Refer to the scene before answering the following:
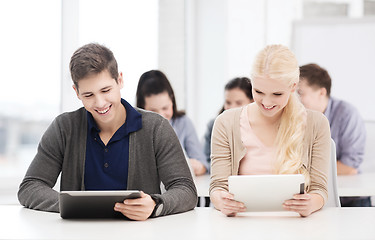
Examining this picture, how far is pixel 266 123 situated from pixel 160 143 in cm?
44

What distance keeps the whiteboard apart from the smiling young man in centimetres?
301

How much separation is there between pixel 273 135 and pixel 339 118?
59.7 inches

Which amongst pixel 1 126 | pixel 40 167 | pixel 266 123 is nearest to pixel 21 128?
pixel 1 126

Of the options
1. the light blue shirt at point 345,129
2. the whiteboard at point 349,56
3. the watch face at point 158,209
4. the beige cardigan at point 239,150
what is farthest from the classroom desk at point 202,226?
the whiteboard at point 349,56

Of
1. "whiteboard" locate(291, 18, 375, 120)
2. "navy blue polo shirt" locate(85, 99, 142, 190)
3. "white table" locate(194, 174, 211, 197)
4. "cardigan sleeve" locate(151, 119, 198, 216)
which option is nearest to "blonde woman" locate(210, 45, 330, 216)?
"cardigan sleeve" locate(151, 119, 198, 216)

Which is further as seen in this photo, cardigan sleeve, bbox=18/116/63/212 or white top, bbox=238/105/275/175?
white top, bbox=238/105/275/175

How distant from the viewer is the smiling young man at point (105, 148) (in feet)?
6.70

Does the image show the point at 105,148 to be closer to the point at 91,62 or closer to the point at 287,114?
the point at 91,62

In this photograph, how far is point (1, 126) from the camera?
343 cm

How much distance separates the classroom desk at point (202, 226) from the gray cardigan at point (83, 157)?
0.60 feet

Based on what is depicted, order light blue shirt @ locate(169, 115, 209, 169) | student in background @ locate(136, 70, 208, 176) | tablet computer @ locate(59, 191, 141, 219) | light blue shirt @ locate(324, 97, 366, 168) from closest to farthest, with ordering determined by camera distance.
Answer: tablet computer @ locate(59, 191, 141, 219) < student in background @ locate(136, 70, 208, 176) < light blue shirt @ locate(324, 97, 366, 168) < light blue shirt @ locate(169, 115, 209, 169)

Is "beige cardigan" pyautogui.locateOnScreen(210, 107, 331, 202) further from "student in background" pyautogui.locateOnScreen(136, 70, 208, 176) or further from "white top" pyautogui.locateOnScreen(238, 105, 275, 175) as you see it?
"student in background" pyautogui.locateOnScreen(136, 70, 208, 176)

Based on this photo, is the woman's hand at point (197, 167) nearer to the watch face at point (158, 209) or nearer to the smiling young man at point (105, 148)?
the smiling young man at point (105, 148)

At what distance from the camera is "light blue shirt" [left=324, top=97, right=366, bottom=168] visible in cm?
351
